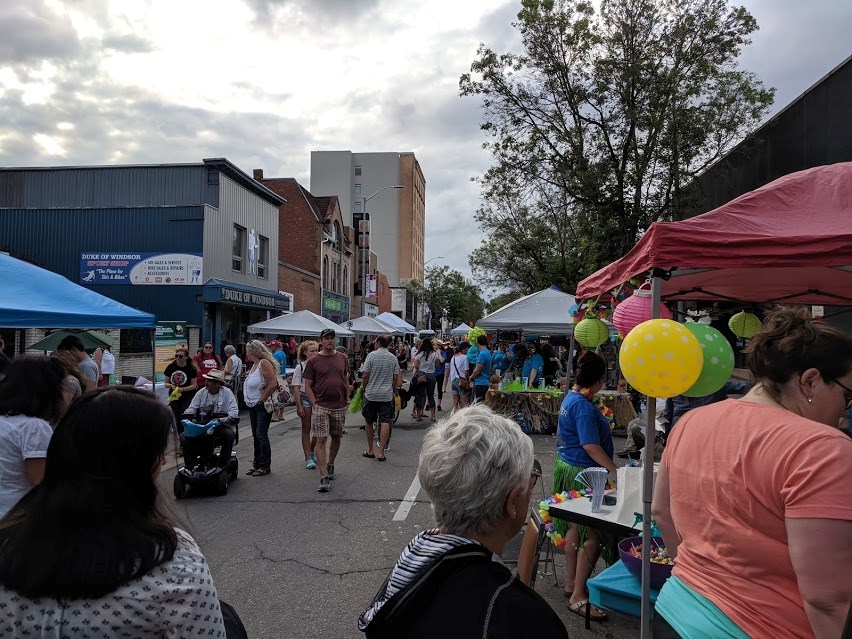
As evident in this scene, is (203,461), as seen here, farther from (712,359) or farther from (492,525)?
(492,525)

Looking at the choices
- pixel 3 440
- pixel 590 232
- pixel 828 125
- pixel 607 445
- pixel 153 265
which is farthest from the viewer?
pixel 153 265

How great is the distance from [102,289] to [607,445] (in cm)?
1974

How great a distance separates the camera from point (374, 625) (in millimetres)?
1538

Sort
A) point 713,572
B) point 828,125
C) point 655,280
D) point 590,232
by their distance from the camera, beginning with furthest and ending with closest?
point 590,232, point 828,125, point 655,280, point 713,572

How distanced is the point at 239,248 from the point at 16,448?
21.3 m

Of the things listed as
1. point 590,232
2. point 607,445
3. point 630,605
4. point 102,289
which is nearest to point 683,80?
point 590,232

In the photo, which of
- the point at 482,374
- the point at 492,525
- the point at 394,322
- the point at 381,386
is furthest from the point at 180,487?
the point at 394,322

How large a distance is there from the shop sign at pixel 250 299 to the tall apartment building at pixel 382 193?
55857 millimetres

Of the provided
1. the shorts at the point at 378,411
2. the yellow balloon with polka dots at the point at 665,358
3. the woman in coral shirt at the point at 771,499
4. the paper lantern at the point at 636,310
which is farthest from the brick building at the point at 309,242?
the woman in coral shirt at the point at 771,499

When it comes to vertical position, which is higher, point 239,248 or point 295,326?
point 239,248

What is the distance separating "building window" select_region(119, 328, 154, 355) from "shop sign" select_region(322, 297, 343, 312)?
17.0m

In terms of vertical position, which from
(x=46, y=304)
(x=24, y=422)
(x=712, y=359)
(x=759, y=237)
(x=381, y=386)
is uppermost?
(x=759, y=237)

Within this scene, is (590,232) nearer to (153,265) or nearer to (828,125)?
(828,125)

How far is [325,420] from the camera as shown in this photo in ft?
25.0
